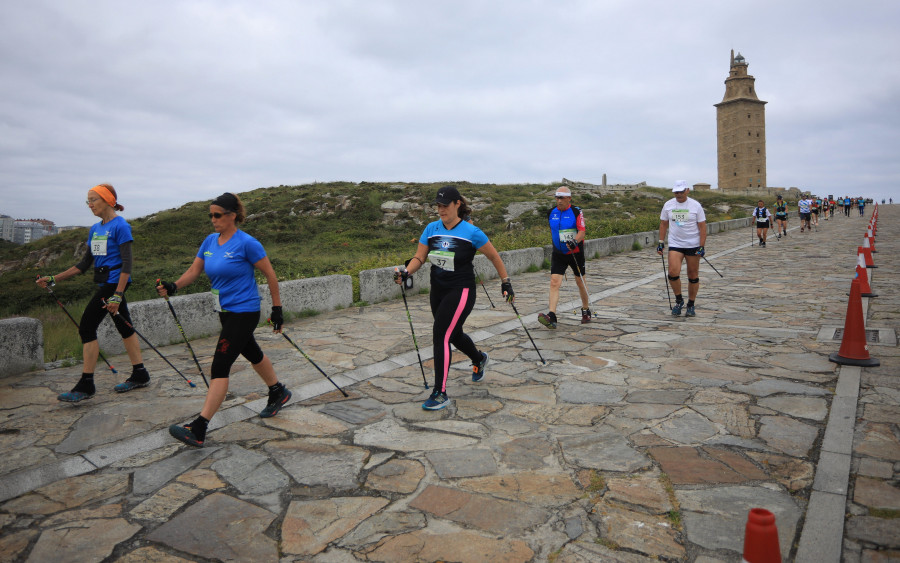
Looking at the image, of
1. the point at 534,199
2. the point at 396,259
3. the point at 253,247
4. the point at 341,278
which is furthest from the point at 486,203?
the point at 253,247

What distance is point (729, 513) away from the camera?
10.1 feet

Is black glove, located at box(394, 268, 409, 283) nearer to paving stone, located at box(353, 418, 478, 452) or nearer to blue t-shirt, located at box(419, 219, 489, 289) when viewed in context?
blue t-shirt, located at box(419, 219, 489, 289)

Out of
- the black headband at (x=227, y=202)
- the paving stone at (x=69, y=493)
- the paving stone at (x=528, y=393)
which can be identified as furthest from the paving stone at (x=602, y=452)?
the black headband at (x=227, y=202)

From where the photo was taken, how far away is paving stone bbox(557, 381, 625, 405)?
4965 mm

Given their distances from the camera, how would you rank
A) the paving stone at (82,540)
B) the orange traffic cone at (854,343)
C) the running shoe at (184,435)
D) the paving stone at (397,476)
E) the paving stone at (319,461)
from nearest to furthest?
1. the paving stone at (82,540)
2. the paving stone at (397,476)
3. the paving stone at (319,461)
4. the running shoe at (184,435)
5. the orange traffic cone at (854,343)

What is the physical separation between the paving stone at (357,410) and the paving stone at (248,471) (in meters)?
0.87

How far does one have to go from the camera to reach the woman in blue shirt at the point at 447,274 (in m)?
4.89

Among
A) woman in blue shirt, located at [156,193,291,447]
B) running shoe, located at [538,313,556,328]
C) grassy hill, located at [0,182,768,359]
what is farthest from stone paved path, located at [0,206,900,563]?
grassy hill, located at [0,182,768,359]

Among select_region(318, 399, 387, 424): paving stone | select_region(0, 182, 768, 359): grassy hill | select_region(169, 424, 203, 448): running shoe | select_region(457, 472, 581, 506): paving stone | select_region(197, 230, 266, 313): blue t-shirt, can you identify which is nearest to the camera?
select_region(457, 472, 581, 506): paving stone

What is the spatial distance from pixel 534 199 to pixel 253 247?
37595mm

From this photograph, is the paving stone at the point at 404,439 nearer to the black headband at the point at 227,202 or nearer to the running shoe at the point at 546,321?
the black headband at the point at 227,202

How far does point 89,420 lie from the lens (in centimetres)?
472

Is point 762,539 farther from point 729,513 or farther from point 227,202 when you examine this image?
point 227,202

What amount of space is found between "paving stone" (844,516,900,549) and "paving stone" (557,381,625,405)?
82.7 inches
